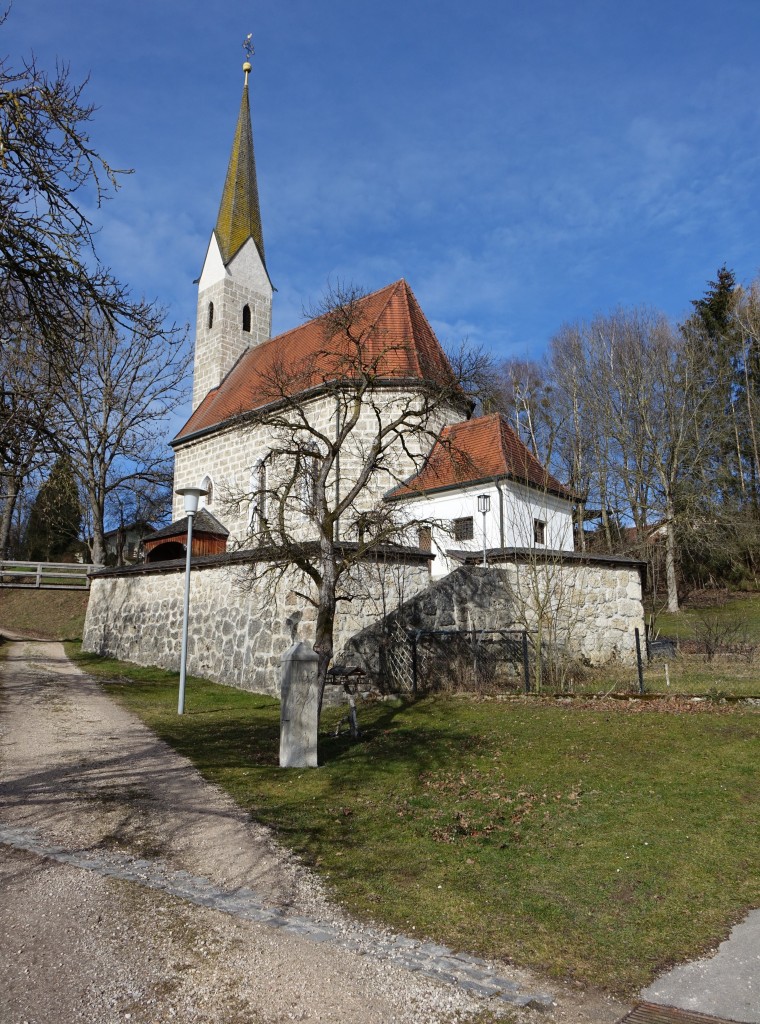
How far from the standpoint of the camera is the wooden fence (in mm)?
26781

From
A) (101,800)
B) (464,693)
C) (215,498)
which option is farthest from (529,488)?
(101,800)

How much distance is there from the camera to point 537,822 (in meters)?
6.03

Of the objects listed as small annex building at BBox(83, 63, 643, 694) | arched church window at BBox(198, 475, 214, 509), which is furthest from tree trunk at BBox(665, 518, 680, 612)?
arched church window at BBox(198, 475, 214, 509)

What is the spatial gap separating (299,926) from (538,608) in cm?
970

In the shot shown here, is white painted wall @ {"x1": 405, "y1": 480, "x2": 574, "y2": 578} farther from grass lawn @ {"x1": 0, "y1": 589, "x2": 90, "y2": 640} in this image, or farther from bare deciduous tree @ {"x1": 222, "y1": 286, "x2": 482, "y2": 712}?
grass lawn @ {"x1": 0, "y1": 589, "x2": 90, "y2": 640}

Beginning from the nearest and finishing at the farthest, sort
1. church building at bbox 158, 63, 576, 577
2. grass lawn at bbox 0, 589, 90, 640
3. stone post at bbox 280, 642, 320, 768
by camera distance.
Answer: stone post at bbox 280, 642, 320, 768, church building at bbox 158, 63, 576, 577, grass lawn at bbox 0, 589, 90, 640

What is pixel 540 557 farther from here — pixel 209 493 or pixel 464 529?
pixel 209 493

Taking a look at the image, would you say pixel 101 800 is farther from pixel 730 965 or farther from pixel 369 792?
pixel 730 965

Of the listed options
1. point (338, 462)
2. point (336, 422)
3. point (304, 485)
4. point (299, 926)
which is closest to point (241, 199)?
point (336, 422)

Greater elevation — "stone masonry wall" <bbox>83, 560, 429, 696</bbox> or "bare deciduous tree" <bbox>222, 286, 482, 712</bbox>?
"bare deciduous tree" <bbox>222, 286, 482, 712</bbox>

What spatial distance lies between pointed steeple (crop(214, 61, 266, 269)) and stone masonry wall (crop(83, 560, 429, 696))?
18765 mm

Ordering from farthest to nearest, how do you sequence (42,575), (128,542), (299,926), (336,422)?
(128,542) < (42,575) < (336,422) < (299,926)

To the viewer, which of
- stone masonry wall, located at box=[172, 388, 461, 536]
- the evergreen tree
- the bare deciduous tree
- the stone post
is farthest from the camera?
the evergreen tree

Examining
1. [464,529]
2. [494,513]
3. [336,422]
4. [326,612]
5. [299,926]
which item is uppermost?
[336,422]
